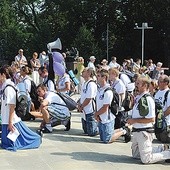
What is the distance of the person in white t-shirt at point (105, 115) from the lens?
9172 millimetres

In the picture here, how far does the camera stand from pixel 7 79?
844 centimetres

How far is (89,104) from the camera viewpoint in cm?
1020

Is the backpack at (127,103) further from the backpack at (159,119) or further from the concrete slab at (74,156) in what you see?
the backpack at (159,119)

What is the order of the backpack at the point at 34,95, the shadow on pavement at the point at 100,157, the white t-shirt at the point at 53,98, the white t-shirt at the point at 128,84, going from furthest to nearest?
the backpack at the point at 34,95, the white t-shirt at the point at 128,84, the white t-shirt at the point at 53,98, the shadow on pavement at the point at 100,157

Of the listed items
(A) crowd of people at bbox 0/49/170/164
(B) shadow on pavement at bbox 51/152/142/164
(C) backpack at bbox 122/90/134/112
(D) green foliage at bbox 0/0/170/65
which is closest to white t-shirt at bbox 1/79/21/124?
(A) crowd of people at bbox 0/49/170/164

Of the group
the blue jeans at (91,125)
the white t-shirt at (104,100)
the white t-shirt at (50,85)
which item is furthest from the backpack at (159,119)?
the white t-shirt at (50,85)

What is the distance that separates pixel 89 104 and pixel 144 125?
2747 mm

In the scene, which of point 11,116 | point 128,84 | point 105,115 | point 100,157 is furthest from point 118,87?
point 11,116

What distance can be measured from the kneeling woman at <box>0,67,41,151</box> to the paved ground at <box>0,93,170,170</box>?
A: 0.18 m

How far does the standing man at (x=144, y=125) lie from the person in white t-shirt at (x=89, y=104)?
8.20 feet

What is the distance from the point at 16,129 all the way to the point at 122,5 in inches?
1516

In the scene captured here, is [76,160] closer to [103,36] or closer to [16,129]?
[16,129]

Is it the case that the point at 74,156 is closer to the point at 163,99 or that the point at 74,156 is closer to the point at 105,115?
the point at 105,115

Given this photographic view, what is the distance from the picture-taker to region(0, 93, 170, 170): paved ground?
24.7 ft
